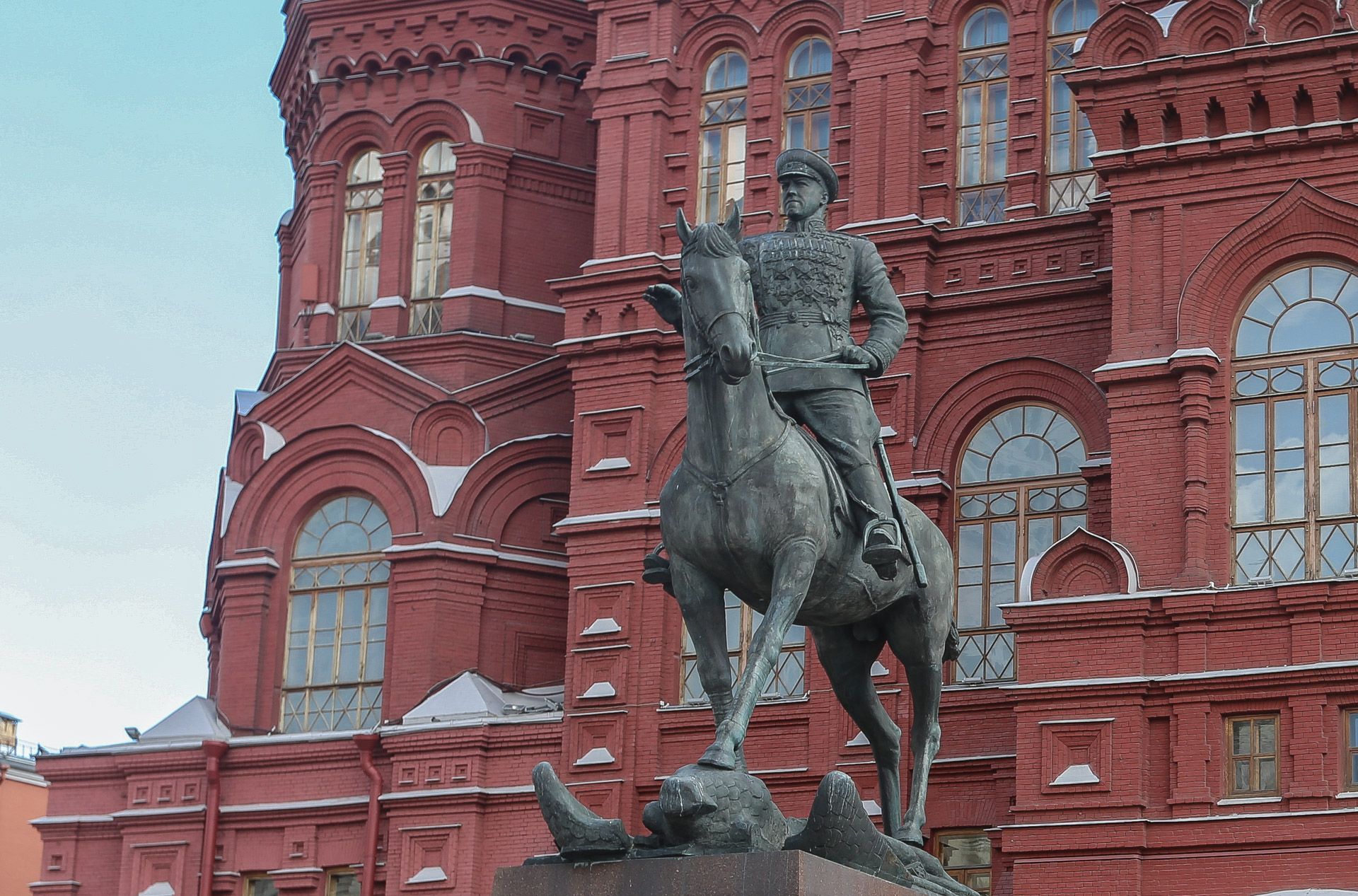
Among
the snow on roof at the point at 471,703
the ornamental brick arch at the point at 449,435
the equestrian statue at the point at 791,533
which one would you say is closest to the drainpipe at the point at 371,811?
the snow on roof at the point at 471,703

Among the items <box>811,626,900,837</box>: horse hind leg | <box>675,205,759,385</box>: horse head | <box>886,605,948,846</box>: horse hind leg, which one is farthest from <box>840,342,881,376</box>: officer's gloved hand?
<box>811,626,900,837</box>: horse hind leg

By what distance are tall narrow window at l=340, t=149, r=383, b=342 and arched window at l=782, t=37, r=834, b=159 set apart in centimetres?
611

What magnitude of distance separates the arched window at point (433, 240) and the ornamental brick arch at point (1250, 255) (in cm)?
1120

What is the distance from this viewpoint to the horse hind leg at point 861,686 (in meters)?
13.4

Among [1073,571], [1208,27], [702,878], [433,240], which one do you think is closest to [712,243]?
[702,878]

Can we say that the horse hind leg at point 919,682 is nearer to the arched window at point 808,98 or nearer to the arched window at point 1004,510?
the arched window at point 1004,510

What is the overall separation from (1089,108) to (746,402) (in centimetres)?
1419

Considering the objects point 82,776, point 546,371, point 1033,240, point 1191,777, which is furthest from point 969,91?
point 82,776

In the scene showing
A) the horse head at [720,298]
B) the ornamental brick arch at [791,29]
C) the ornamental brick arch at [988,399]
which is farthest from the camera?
the ornamental brick arch at [791,29]

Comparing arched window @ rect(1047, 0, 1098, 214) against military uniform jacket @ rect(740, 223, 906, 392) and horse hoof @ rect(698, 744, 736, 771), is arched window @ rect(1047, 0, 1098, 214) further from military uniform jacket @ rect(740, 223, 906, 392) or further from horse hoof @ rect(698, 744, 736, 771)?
horse hoof @ rect(698, 744, 736, 771)

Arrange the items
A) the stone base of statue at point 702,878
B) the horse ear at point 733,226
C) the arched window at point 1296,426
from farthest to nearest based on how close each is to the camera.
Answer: the arched window at point 1296,426
the horse ear at point 733,226
the stone base of statue at point 702,878

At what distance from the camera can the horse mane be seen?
11820 millimetres

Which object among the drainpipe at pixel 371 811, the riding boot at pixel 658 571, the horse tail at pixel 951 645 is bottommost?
the horse tail at pixel 951 645

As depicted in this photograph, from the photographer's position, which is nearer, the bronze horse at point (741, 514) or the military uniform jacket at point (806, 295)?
the bronze horse at point (741, 514)
